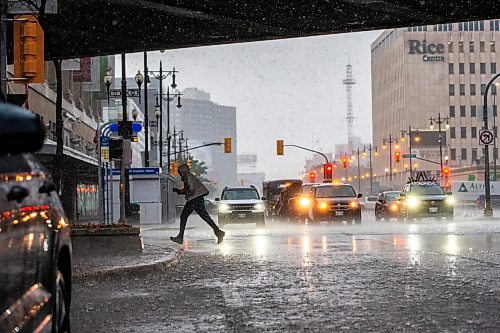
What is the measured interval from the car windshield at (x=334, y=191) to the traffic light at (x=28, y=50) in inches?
937

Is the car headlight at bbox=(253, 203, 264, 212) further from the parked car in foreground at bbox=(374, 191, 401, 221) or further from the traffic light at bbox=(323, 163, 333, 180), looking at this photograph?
the traffic light at bbox=(323, 163, 333, 180)

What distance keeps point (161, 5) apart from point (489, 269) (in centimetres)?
1081

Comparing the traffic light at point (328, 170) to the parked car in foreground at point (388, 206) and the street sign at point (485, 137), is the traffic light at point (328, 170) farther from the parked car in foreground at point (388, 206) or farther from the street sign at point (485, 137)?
the street sign at point (485, 137)

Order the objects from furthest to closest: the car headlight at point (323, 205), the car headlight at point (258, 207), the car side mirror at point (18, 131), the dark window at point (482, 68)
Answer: the dark window at point (482, 68), the car headlight at point (323, 205), the car headlight at point (258, 207), the car side mirror at point (18, 131)

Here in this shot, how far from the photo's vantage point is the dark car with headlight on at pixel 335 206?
3695 centimetres

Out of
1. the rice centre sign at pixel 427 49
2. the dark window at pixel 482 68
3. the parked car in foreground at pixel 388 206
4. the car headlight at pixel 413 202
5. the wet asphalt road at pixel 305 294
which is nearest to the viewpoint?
the wet asphalt road at pixel 305 294

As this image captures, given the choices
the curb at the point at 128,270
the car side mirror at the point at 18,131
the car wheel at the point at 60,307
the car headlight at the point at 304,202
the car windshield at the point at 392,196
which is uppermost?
the car side mirror at the point at 18,131

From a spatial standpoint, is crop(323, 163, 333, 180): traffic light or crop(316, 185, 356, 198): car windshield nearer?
crop(316, 185, 356, 198): car windshield

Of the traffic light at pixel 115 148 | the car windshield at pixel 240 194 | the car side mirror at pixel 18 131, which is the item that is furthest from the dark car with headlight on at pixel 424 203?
the car side mirror at pixel 18 131

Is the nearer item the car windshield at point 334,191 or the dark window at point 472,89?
the car windshield at point 334,191

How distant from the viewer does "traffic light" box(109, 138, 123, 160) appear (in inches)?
841

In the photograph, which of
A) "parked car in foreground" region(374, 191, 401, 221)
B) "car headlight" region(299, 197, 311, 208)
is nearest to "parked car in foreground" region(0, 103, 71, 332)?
"car headlight" region(299, 197, 311, 208)

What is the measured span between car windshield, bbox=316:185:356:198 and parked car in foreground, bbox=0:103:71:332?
3239 cm

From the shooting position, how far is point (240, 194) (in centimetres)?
3847
